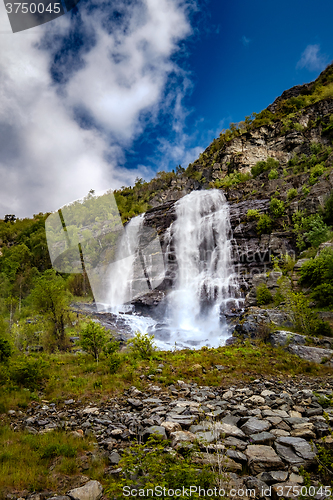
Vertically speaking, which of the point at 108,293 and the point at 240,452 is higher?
the point at 108,293

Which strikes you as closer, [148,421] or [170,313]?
[148,421]

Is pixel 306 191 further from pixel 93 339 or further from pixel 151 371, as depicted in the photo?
pixel 93 339

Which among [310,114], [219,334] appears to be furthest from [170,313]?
[310,114]

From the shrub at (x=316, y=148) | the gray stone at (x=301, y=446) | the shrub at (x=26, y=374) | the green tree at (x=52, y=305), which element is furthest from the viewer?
the shrub at (x=316, y=148)

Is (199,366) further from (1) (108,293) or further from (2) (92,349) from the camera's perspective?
(1) (108,293)

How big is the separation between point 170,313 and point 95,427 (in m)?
18.4

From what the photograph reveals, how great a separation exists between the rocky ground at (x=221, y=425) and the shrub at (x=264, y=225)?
1821 cm

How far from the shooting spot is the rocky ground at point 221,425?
10.4 ft

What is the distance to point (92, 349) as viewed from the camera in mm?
10773

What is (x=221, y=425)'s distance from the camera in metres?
4.40

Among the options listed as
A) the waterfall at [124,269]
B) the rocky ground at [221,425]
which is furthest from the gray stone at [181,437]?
the waterfall at [124,269]

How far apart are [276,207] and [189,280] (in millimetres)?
11355

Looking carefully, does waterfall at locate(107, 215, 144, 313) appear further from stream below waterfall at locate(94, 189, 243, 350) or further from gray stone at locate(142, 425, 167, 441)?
gray stone at locate(142, 425, 167, 441)

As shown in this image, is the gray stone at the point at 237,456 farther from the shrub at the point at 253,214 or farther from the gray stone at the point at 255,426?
the shrub at the point at 253,214
